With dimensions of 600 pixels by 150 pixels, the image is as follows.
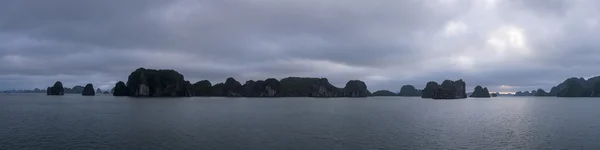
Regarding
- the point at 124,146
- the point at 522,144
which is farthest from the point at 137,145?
the point at 522,144

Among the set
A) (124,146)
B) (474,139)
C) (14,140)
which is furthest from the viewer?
(474,139)

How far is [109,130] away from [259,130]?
23512mm

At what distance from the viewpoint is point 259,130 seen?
198ft

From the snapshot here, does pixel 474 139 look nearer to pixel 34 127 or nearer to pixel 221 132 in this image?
pixel 221 132

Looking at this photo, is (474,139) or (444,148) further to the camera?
(474,139)

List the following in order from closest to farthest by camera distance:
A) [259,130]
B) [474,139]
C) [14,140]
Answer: [14,140]
[474,139]
[259,130]

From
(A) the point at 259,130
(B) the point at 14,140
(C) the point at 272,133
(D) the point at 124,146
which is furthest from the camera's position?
(A) the point at 259,130

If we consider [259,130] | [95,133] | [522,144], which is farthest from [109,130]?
[522,144]

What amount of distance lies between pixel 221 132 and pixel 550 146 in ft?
147

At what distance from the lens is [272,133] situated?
5675cm

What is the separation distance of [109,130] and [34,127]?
1388 centimetres

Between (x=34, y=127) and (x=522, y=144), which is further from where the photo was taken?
(x=34, y=127)

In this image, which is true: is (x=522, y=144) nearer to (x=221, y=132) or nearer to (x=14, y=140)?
(x=221, y=132)

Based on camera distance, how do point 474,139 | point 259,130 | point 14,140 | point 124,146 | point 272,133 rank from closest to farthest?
point 124,146 < point 14,140 < point 474,139 < point 272,133 < point 259,130
